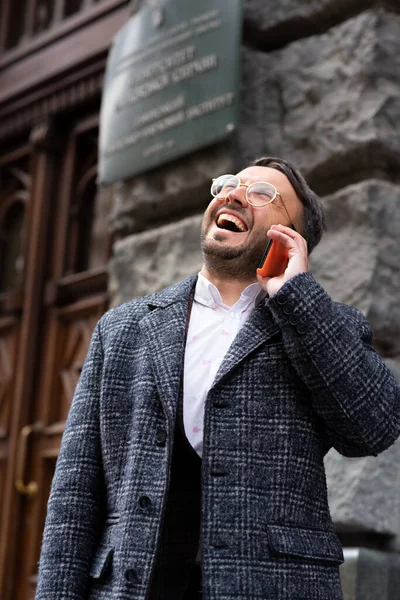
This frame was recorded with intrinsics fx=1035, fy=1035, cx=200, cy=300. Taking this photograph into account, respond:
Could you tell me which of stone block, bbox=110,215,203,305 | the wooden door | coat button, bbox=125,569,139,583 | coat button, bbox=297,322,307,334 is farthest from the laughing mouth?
the wooden door

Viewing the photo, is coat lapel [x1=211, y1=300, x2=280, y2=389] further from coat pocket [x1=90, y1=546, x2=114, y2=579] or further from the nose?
coat pocket [x1=90, y1=546, x2=114, y2=579]

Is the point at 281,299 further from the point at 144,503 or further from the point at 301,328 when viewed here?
the point at 144,503

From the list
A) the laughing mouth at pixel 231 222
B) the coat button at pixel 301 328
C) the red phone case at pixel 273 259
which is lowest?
the coat button at pixel 301 328

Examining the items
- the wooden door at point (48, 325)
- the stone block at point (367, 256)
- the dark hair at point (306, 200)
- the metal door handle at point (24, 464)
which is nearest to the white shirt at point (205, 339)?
the dark hair at point (306, 200)

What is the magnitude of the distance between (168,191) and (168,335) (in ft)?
4.59

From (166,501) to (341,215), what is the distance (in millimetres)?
1252

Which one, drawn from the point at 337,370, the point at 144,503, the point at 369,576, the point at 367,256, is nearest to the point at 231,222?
the point at 337,370

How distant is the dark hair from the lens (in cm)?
213

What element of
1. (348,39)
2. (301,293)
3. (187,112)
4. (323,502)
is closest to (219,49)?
(187,112)

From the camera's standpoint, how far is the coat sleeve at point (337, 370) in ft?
5.96

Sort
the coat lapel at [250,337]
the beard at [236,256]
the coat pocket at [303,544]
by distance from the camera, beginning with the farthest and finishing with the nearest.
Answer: the beard at [236,256]
the coat lapel at [250,337]
the coat pocket at [303,544]

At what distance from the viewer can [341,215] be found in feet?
9.29

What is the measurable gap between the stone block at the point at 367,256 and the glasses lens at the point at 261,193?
2.37ft

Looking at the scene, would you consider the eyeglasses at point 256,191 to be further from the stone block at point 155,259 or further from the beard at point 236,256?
the stone block at point 155,259
